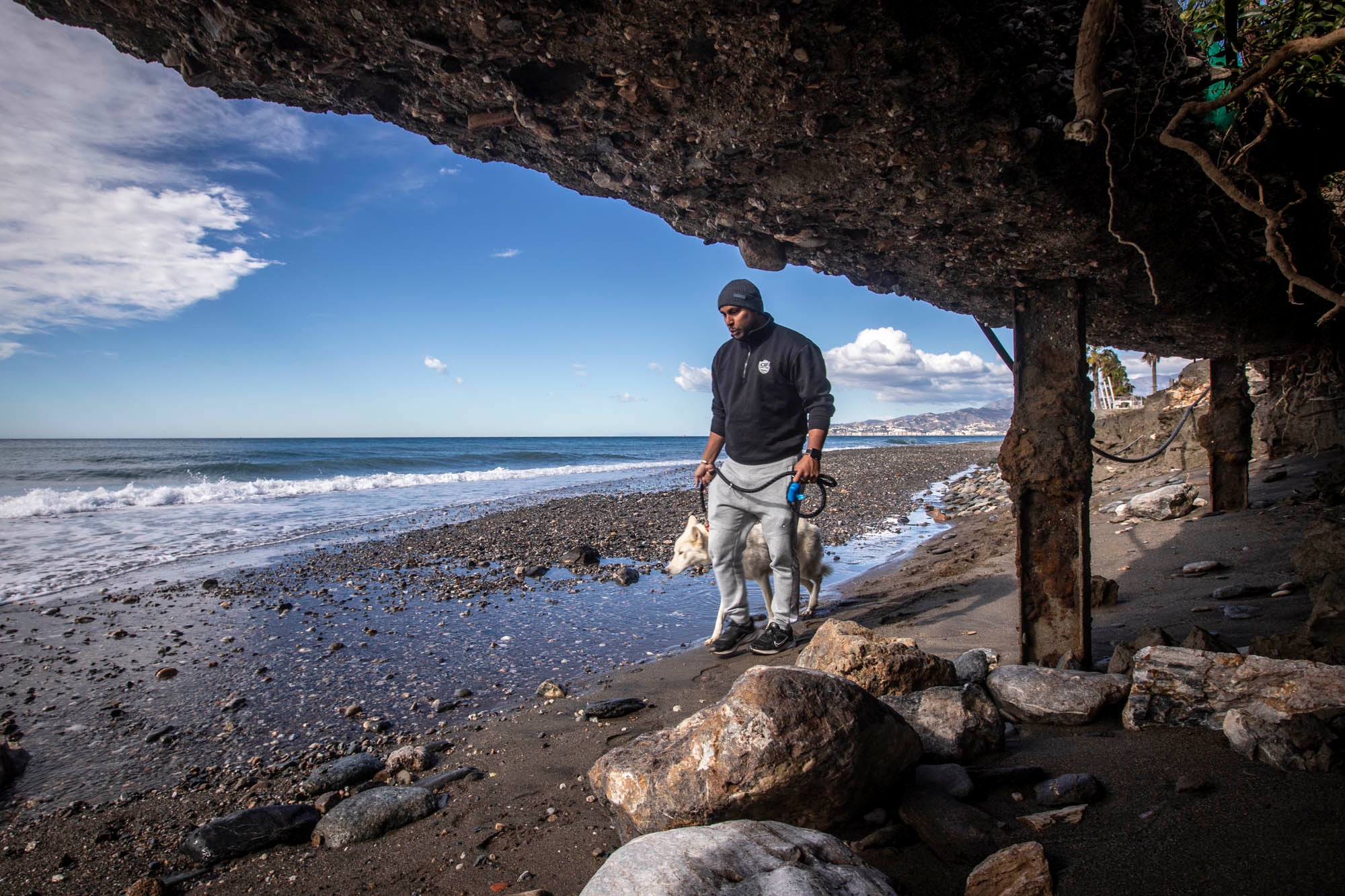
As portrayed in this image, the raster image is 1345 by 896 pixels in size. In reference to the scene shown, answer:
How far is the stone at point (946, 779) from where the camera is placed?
93.2 inches

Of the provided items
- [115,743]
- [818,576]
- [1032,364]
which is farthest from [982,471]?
[115,743]

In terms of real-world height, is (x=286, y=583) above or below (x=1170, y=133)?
below

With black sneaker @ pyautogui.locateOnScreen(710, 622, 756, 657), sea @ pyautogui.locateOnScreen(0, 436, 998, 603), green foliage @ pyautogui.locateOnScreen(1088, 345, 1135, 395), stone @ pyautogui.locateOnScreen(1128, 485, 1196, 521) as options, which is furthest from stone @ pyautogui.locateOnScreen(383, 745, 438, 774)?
green foliage @ pyautogui.locateOnScreen(1088, 345, 1135, 395)

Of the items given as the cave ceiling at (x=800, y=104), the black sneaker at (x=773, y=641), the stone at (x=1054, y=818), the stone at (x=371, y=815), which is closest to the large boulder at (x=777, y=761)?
the stone at (x=1054, y=818)

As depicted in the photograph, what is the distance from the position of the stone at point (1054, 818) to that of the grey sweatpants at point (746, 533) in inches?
114

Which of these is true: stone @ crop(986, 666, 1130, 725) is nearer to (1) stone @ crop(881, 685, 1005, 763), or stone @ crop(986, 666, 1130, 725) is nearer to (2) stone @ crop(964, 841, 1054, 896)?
(1) stone @ crop(881, 685, 1005, 763)

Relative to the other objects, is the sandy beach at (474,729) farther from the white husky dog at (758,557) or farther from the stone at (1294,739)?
the white husky dog at (758,557)

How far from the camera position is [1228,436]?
26.5 feet

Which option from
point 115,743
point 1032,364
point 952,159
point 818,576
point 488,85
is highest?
point 488,85

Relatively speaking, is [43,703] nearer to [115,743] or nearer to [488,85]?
[115,743]

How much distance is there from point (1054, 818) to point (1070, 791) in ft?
0.62

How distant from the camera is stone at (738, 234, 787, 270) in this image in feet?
13.3

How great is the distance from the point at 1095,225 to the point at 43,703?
25.8 feet

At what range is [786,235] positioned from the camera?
385 centimetres
